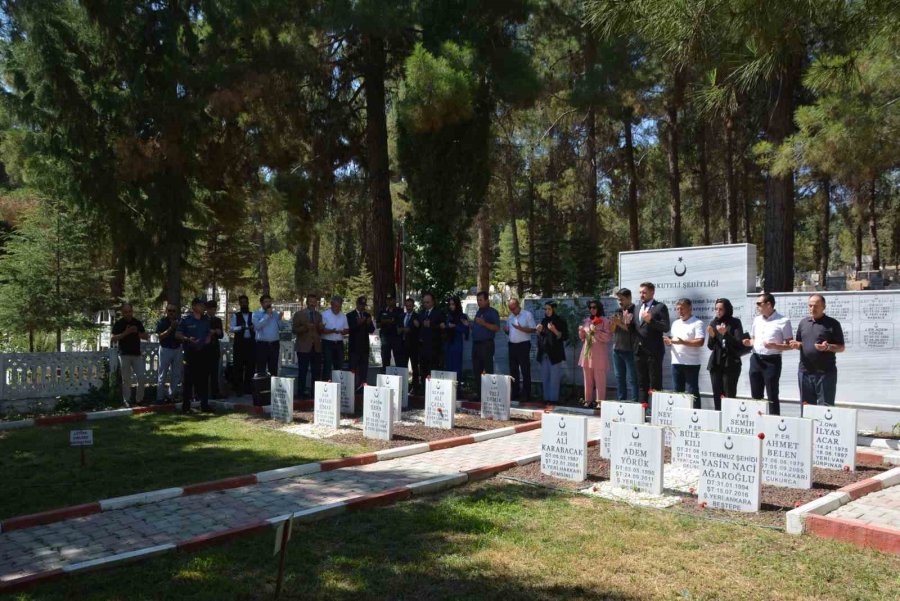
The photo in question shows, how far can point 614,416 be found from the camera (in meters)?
8.00

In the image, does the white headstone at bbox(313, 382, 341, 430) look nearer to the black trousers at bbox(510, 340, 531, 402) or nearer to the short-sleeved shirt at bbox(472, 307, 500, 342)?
the short-sleeved shirt at bbox(472, 307, 500, 342)

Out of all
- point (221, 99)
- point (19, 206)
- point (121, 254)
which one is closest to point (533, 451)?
point (221, 99)

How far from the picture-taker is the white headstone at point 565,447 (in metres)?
6.97

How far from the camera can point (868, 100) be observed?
9531 mm

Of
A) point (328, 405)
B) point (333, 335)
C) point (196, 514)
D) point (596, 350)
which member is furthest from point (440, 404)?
point (196, 514)

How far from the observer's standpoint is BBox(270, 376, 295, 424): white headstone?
10758 mm

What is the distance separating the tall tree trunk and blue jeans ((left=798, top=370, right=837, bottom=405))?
30.8ft

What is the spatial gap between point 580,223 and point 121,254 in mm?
20861

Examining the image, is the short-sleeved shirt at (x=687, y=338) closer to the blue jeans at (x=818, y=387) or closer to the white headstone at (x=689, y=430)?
the blue jeans at (x=818, y=387)

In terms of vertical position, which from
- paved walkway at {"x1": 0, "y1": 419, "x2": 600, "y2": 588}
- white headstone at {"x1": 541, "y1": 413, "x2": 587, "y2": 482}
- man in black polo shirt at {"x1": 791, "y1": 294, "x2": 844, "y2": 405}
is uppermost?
man in black polo shirt at {"x1": 791, "y1": 294, "x2": 844, "y2": 405}

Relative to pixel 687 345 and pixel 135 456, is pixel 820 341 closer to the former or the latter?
pixel 687 345

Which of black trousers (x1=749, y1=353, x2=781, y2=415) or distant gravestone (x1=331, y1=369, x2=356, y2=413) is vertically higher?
black trousers (x1=749, y1=353, x2=781, y2=415)

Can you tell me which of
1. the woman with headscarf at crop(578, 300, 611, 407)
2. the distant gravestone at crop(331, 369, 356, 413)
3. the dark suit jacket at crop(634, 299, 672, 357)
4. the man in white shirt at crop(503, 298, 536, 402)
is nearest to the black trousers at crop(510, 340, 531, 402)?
the man in white shirt at crop(503, 298, 536, 402)

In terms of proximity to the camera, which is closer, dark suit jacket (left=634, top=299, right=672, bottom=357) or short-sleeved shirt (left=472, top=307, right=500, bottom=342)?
dark suit jacket (left=634, top=299, right=672, bottom=357)
